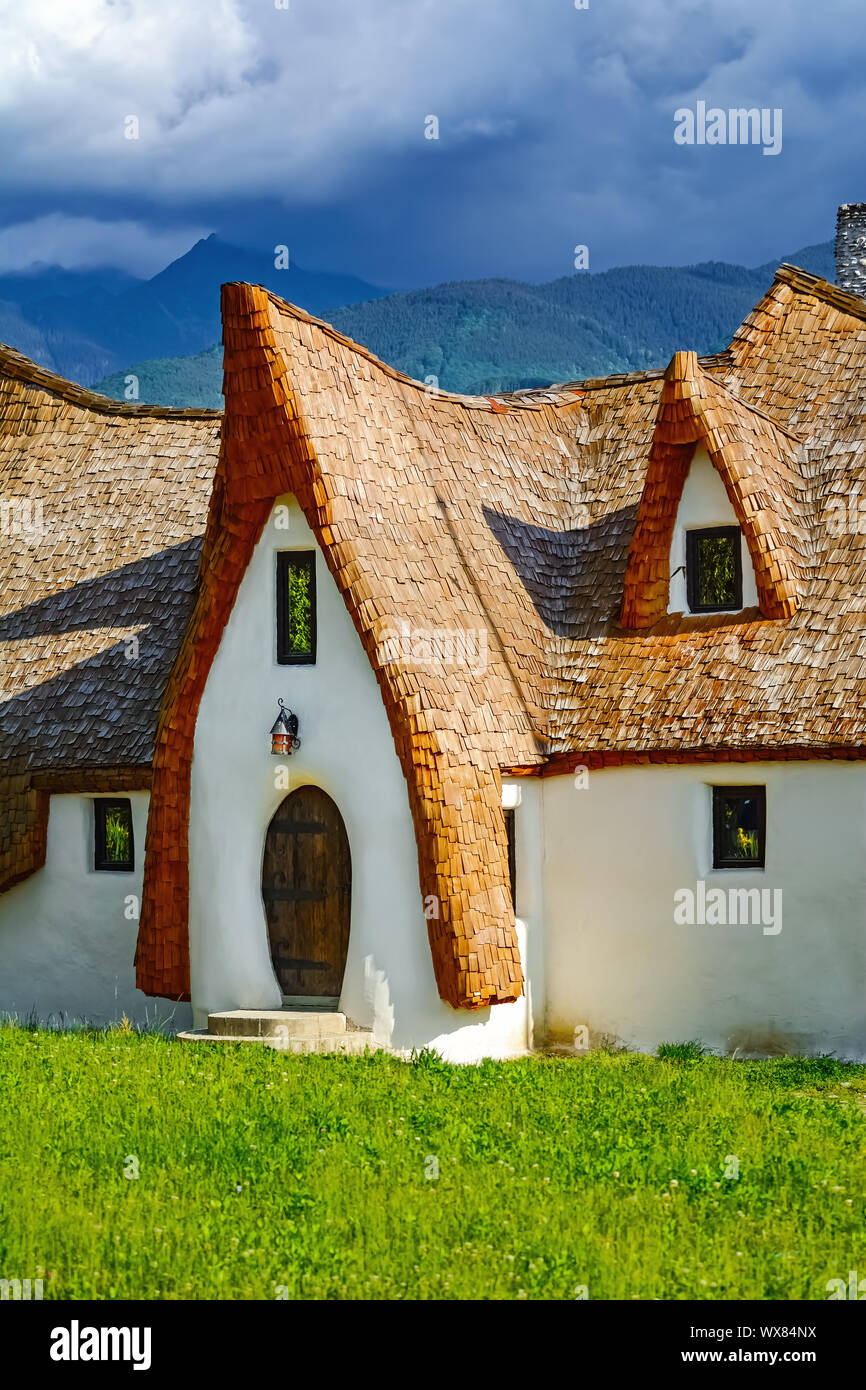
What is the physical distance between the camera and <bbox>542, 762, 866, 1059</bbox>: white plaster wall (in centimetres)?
1590

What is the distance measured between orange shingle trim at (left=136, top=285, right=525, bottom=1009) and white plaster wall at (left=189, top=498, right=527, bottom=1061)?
0.22m

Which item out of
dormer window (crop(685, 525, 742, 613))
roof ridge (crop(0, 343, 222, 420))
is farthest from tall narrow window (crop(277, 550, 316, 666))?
roof ridge (crop(0, 343, 222, 420))

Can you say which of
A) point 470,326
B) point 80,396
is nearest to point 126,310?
point 470,326

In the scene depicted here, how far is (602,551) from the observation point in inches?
750

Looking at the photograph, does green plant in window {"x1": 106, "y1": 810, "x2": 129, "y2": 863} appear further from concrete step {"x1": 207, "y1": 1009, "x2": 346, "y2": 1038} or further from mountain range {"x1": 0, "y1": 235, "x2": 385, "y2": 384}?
mountain range {"x1": 0, "y1": 235, "x2": 385, "y2": 384}

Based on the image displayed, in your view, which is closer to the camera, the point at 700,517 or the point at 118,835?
the point at 700,517

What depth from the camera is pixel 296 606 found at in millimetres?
16625

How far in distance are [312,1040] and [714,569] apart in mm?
6482

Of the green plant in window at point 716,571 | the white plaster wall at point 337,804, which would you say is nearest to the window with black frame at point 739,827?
the green plant in window at point 716,571

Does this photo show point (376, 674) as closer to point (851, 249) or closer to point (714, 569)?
point (714, 569)

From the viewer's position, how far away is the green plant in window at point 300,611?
16.5 m

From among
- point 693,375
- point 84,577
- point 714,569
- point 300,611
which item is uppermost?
point 693,375

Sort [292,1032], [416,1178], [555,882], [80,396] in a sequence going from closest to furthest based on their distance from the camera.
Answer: [416,1178]
[292,1032]
[555,882]
[80,396]
